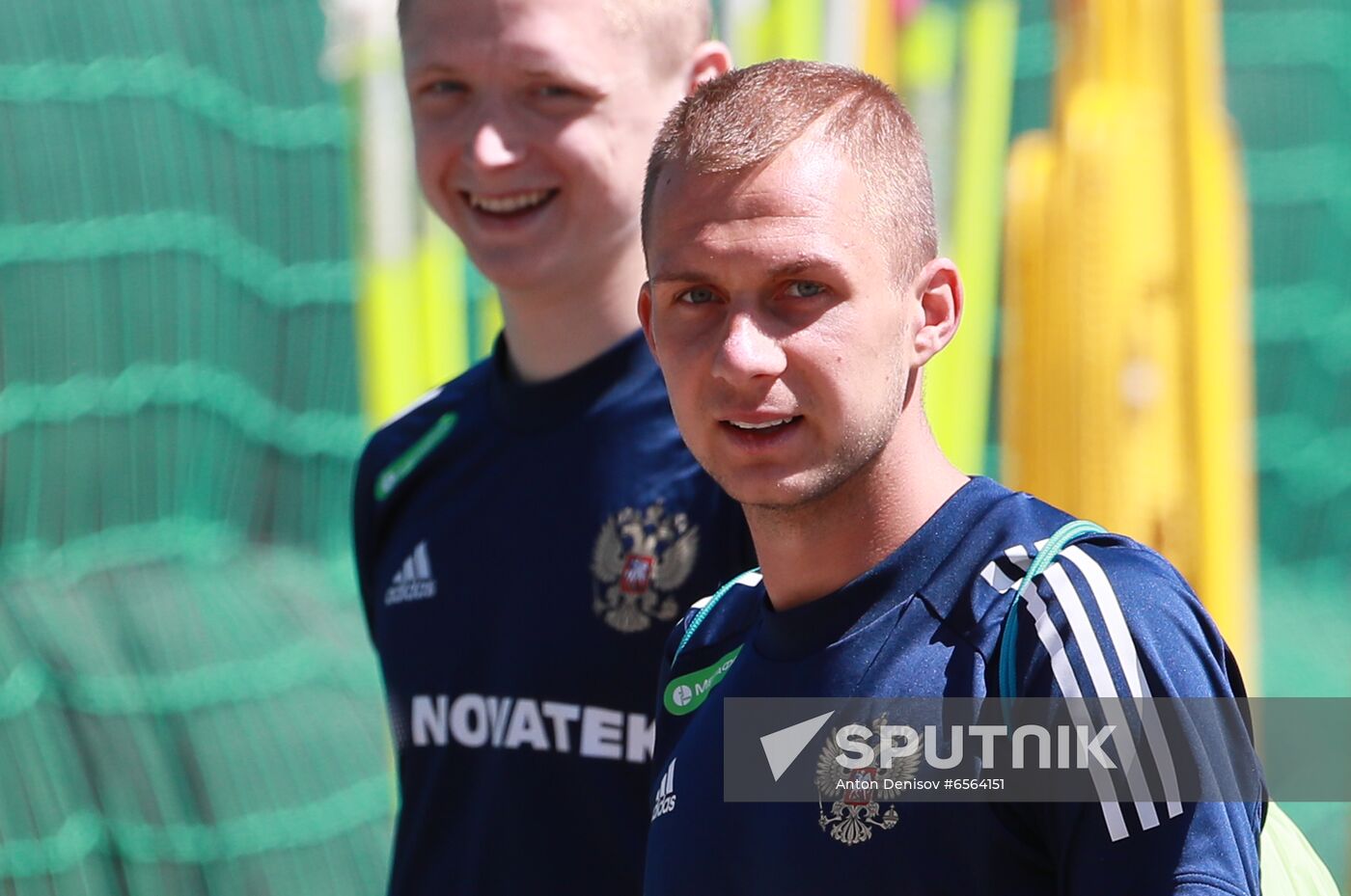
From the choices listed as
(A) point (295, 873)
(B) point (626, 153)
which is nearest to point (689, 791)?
(B) point (626, 153)

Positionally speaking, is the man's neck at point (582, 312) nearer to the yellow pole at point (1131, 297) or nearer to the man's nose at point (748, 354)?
the man's nose at point (748, 354)

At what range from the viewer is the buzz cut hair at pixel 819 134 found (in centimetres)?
153

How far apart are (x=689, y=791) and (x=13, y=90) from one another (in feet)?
9.59

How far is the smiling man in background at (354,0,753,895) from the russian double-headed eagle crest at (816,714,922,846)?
61cm

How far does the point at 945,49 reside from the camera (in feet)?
15.2

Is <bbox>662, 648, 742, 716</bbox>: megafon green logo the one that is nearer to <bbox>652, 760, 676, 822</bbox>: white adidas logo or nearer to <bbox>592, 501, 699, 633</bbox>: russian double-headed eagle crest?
<bbox>652, 760, 676, 822</bbox>: white adidas logo

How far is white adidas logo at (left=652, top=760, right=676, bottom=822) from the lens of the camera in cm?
165

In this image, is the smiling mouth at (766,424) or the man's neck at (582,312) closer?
the smiling mouth at (766,424)

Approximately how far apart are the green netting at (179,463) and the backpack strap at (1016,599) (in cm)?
275

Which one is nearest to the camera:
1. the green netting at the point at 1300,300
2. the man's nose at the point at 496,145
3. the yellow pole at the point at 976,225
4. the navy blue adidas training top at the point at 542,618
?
the navy blue adidas training top at the point at 542,618

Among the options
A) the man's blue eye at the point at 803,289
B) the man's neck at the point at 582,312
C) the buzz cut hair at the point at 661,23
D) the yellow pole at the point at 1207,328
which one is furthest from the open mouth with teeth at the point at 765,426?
the yellow pole at the point at 1207,328

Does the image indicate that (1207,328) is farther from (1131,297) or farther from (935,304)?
(935,304)

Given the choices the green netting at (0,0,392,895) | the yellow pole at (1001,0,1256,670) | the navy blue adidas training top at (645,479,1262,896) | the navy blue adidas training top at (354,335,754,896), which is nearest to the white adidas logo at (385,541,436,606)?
the navy blue adidas training top at (354,335,754,896)

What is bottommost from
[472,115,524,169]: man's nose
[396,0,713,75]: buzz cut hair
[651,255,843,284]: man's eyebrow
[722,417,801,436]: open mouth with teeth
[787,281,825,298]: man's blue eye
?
[722,417,801,436]: open mouth with teeth
